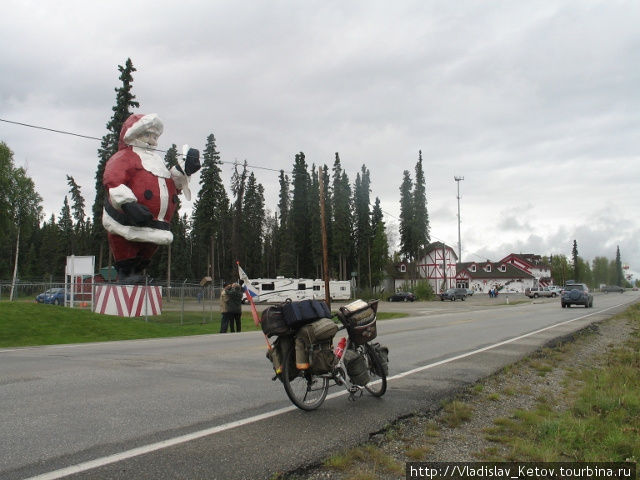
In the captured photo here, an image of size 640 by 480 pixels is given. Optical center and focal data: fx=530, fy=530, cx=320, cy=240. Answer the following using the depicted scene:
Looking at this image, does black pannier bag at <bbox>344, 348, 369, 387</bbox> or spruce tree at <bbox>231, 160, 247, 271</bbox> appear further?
spruce tree at <bbox>231, 160, 247, 271</bbox>

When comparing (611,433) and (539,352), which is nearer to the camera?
(611,433)

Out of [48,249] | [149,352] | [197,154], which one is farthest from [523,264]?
[149,352]

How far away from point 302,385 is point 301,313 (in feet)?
2.92

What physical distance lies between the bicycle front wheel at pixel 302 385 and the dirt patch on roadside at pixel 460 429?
912 millimetres

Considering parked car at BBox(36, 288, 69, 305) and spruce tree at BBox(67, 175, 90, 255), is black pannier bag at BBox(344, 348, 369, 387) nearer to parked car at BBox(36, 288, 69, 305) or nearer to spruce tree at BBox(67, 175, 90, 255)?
parked car at BBox(36, 288, 69, 305)

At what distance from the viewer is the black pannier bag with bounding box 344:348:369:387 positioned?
5.92m

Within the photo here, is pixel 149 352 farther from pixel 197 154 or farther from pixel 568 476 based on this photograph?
pixel 197 154

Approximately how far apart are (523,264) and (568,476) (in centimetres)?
11782

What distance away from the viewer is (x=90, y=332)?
16875 millimetres

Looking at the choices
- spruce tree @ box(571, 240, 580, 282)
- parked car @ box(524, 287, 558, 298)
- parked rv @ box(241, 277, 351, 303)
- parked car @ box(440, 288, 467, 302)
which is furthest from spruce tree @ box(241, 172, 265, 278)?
spruce tree @ box(571, 240, 580, 282)

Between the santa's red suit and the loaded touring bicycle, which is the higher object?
the santa's red suit

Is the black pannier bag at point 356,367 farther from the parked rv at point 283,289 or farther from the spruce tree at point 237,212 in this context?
the spruce tree at point 237,212

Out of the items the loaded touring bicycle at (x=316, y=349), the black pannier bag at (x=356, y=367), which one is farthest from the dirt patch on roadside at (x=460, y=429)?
the loaded touring bicycle at (x=316, y=349)

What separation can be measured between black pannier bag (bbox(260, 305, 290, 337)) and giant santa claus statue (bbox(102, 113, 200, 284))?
16.5 meters
